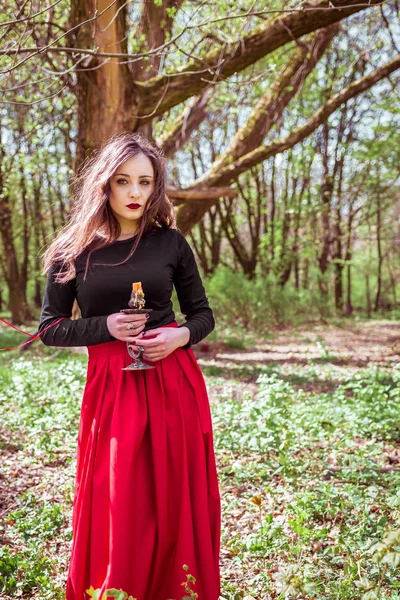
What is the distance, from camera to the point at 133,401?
2.12 meters

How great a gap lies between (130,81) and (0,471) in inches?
151

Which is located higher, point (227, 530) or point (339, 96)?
point (339, 96)

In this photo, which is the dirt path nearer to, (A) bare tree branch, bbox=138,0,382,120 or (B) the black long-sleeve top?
(A) bare tree branch, bbox=138,0,382,120

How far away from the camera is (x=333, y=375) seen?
278 inches

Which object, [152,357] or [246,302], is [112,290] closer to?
[152,357]

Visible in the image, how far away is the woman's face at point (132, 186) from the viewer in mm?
2209

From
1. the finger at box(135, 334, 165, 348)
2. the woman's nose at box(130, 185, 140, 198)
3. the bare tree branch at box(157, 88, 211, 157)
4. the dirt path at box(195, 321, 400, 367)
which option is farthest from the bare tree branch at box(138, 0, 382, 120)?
the dirt path at box(195, 321, 400, 367)

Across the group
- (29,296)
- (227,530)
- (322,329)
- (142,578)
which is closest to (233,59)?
(227,530)

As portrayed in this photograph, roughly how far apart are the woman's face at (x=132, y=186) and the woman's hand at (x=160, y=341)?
528 mm

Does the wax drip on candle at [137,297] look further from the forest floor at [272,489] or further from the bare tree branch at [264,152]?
the bare tree branch at [264,152]

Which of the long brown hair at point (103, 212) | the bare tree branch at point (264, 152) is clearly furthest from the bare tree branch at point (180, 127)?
the long brown hair at point (103, 212)

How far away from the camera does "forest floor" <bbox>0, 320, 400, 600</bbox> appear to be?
2525 mm

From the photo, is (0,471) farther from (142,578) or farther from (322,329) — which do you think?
(322,329)

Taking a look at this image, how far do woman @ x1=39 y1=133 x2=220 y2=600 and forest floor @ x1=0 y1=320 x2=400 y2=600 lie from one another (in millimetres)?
502
